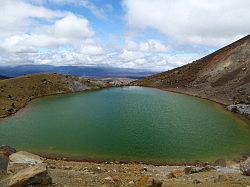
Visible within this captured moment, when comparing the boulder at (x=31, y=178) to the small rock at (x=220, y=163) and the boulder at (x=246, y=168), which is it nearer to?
the boulder at (x=246, y=168)

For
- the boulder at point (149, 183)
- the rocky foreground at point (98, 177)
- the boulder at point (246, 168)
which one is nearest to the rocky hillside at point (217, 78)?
the rocky foreground at point (98, 177)

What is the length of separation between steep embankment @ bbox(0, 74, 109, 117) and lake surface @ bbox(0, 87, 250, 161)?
6370 millimetres

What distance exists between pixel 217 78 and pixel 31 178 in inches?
4947

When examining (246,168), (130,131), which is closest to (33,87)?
(130,131)

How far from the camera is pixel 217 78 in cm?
14188

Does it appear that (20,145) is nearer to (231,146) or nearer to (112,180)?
(112,180)

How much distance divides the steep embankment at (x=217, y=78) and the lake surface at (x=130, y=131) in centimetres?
1662

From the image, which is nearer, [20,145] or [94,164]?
[94,164]

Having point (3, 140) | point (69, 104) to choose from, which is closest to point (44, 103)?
point (69, 104)

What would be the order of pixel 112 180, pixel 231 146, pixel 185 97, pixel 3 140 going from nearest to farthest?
1. pixel 112 180
2. pixel 231 146
3. pixel 3 140
4. pixel 185 97

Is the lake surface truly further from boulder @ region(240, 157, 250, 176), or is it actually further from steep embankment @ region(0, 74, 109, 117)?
boulder @ region(240, 157, 250, 176)

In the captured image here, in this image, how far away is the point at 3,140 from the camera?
6378 cm

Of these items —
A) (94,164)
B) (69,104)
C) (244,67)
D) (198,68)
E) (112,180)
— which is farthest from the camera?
(198,68)

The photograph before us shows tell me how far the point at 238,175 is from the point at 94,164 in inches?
829
